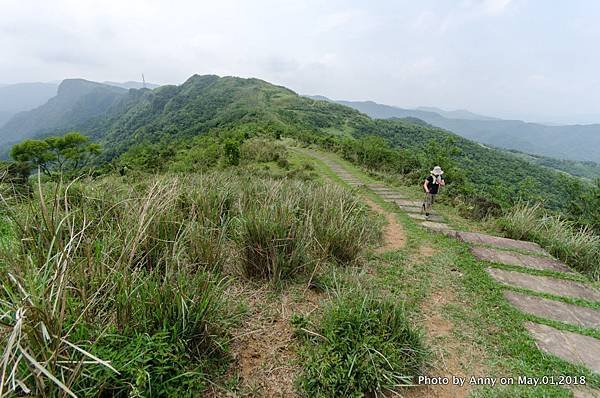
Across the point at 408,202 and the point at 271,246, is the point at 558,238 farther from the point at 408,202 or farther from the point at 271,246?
the point at 271,246

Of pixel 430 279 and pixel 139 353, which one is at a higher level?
pixel 139 353

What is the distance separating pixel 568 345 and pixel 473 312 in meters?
0.67

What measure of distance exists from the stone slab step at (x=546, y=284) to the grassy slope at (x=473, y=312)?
17 centimetres

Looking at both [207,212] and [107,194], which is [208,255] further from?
[107,194]

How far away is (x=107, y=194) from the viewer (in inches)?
123

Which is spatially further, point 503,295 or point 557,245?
point 557,245

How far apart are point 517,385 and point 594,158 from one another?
247 meters

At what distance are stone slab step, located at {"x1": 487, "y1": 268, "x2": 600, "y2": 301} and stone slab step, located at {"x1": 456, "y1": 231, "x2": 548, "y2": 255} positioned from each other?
83cm

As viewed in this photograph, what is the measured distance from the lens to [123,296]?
1.51 meters

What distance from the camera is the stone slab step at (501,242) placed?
13.7 feet

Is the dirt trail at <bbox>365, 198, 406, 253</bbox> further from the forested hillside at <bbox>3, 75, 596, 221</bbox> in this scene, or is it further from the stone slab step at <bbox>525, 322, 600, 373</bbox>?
the forested hillside at <bbox>3, 75, 596, 221</bbox>

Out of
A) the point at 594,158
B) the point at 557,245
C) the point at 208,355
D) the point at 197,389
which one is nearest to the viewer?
the point at 197,389

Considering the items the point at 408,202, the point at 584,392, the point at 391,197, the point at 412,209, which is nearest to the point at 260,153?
the point at 391,197

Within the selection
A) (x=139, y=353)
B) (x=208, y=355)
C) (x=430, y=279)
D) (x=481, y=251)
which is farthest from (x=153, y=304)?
(x=481, y=251)
